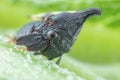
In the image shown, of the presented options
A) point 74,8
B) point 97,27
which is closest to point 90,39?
point 97,27

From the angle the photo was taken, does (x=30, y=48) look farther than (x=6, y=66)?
Yes

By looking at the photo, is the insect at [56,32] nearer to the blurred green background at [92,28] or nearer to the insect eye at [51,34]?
the insect eye at [51,34]

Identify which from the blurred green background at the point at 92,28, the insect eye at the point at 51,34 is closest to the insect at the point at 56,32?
the insect eye at the point at 51,34

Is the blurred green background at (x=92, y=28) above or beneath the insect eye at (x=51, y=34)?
above

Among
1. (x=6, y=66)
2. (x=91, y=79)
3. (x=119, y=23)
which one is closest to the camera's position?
(x=6, y=66)

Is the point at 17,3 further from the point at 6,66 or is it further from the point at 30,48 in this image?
the point at 6,66

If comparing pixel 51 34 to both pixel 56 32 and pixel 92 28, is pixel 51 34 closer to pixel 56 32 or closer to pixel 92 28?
pixel 56 32
